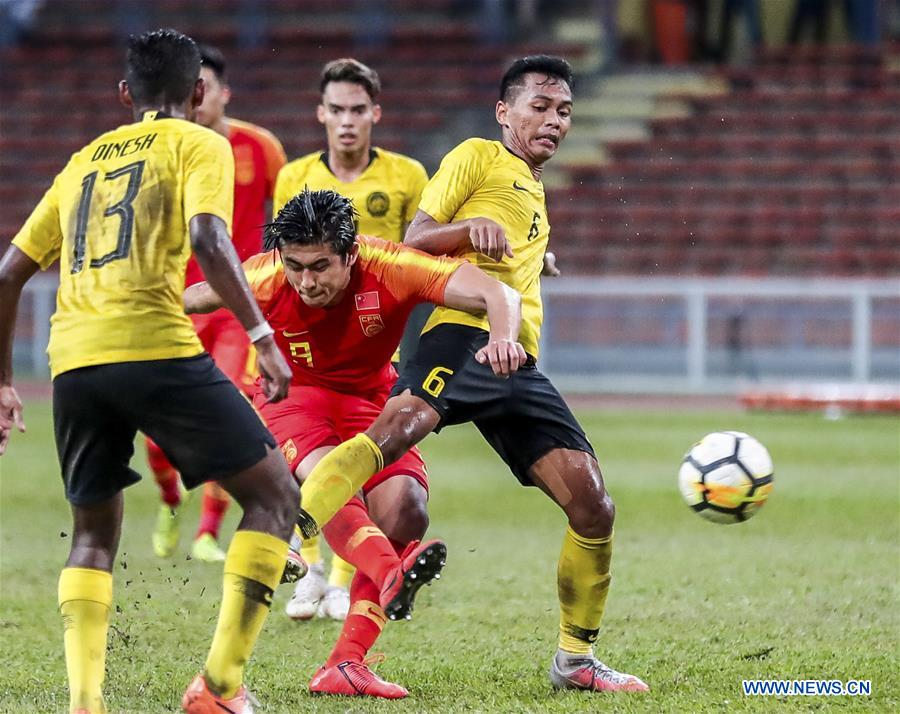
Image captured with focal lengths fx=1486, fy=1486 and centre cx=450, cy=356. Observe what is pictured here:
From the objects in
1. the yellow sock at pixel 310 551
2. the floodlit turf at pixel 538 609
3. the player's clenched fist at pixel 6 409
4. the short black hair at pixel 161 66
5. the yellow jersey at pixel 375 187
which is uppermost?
the short black hair at pixel 161 66

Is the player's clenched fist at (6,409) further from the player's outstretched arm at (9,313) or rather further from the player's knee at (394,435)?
the player's knee at (394,435)

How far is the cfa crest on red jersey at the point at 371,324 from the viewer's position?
5.27 metres

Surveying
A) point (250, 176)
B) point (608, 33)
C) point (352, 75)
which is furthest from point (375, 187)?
point (608, 33)

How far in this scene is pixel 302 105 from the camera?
24688mm

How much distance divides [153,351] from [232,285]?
0.30 meters

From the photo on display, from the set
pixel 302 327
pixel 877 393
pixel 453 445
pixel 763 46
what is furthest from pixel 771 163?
pixel 302 327

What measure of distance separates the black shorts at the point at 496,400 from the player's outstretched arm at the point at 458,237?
0.34m

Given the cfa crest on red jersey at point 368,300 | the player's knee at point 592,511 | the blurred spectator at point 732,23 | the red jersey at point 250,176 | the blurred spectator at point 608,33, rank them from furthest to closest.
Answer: the blurred spectator at point 732,23 → the blurred spectator at point 608,33 → the red jersey at point 250,176 → the cfa crest on red jersey at point 368,300 → the player's knee at point 592,511

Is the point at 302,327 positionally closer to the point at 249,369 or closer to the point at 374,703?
the point at 374,703

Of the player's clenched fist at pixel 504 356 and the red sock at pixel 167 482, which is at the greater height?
the player's clenched fist at pixel 504 356

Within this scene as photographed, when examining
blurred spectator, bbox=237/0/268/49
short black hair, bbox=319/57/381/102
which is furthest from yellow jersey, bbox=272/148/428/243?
blurred spectator, bbox=237/0/268/49

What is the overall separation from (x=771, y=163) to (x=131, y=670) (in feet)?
62.3

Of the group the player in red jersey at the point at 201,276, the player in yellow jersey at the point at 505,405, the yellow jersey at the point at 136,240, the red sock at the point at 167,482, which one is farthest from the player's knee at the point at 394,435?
the red sock at the point at 167,482

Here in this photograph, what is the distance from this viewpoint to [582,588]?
5.10 meters
